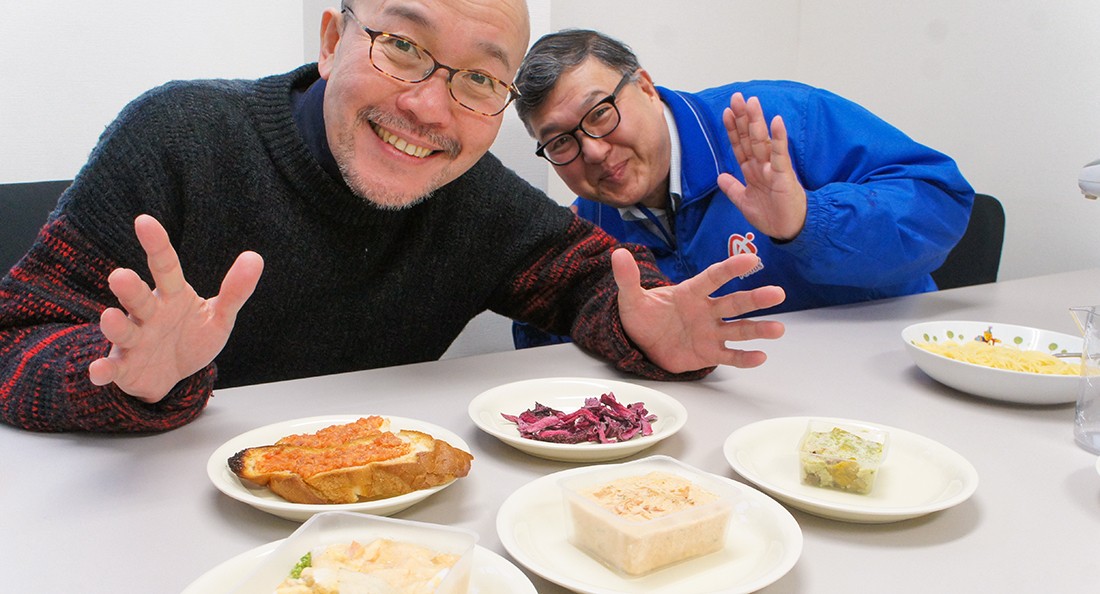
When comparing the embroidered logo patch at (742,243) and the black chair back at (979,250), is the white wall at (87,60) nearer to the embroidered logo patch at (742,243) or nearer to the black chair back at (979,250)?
the embroidered logo patch at (742,243)

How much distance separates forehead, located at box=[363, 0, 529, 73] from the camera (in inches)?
55.4

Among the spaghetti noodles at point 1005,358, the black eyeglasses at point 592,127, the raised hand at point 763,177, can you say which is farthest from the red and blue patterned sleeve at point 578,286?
the spaghetti noodles at point 1005,358

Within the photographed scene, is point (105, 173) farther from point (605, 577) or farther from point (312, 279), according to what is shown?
point (605, 577)

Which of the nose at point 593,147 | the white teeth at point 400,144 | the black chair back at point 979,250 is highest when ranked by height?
the white teeth at point 400,144

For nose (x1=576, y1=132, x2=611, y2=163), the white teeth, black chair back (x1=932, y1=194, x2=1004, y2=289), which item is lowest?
black chair back (x1=932, y1=194, x2=1004, y2=289)

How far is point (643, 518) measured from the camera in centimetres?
81

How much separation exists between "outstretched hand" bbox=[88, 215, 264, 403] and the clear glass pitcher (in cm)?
119

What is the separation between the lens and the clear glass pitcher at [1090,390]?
1.20 metres

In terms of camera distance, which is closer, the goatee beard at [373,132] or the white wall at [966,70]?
the goatee beard at [373,132]

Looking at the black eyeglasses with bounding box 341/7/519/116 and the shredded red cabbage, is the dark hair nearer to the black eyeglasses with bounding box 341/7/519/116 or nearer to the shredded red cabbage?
the black eyeglasses with bounding box 341/7/519/116

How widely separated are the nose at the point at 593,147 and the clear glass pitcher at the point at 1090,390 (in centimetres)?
125

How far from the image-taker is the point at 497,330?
296cm

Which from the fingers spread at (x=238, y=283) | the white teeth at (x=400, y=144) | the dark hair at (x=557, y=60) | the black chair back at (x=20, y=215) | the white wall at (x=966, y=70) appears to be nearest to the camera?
the fingers spread at (x=238, y=283)

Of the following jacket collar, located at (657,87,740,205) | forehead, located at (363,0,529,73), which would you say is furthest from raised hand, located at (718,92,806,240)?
forehead, located at (363,0,529,73)
